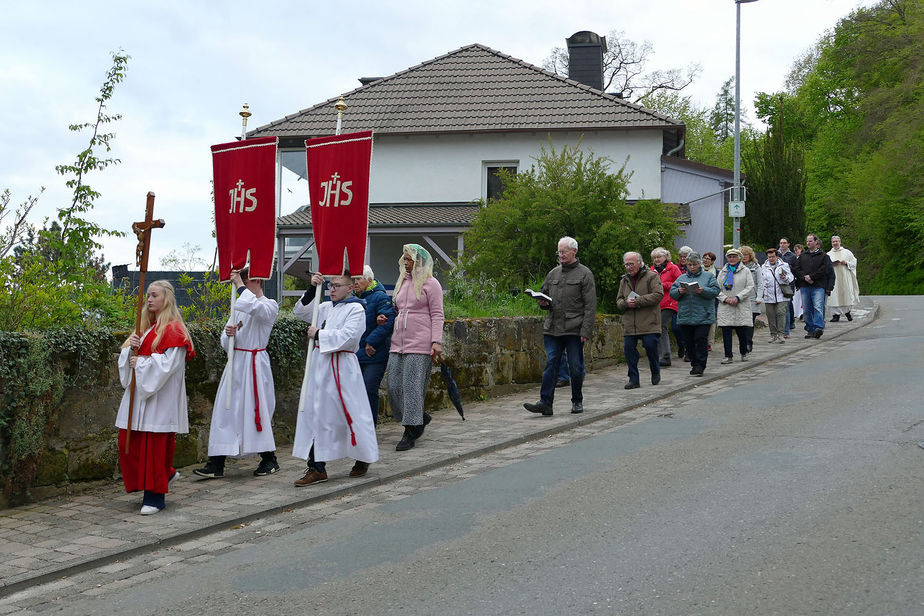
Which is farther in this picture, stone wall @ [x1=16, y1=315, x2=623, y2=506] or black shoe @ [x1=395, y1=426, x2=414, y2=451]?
black shoe @ [x1=395, y1=426, x2=414, y2=451]

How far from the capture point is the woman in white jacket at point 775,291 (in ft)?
54.4

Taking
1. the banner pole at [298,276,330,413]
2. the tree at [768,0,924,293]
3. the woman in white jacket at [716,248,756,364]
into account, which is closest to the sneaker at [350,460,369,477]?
the banner pole at [298,276,330,413]

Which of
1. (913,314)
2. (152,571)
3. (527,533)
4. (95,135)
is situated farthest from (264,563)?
(913,314)

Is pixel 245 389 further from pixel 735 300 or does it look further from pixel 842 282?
pixel 842 282

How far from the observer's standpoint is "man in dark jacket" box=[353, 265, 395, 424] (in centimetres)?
903

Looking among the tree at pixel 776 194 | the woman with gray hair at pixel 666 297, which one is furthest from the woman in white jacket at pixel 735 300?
the tree at pixel 776 194

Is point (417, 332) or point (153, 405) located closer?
point (153, 405)

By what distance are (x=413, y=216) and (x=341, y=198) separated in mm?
19846

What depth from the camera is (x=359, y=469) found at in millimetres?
7918

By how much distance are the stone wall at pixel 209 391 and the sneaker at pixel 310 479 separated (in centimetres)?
135

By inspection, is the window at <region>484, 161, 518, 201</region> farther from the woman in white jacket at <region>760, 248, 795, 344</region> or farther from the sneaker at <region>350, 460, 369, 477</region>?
the sneaker at <region>350, 460, 369, 477</region>

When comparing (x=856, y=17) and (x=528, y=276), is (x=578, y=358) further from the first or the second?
(x=856, y=17)

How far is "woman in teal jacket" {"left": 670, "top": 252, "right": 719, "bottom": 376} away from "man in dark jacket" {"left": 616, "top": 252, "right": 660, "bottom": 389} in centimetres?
83

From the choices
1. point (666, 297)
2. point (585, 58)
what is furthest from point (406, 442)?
point (585, 58)
